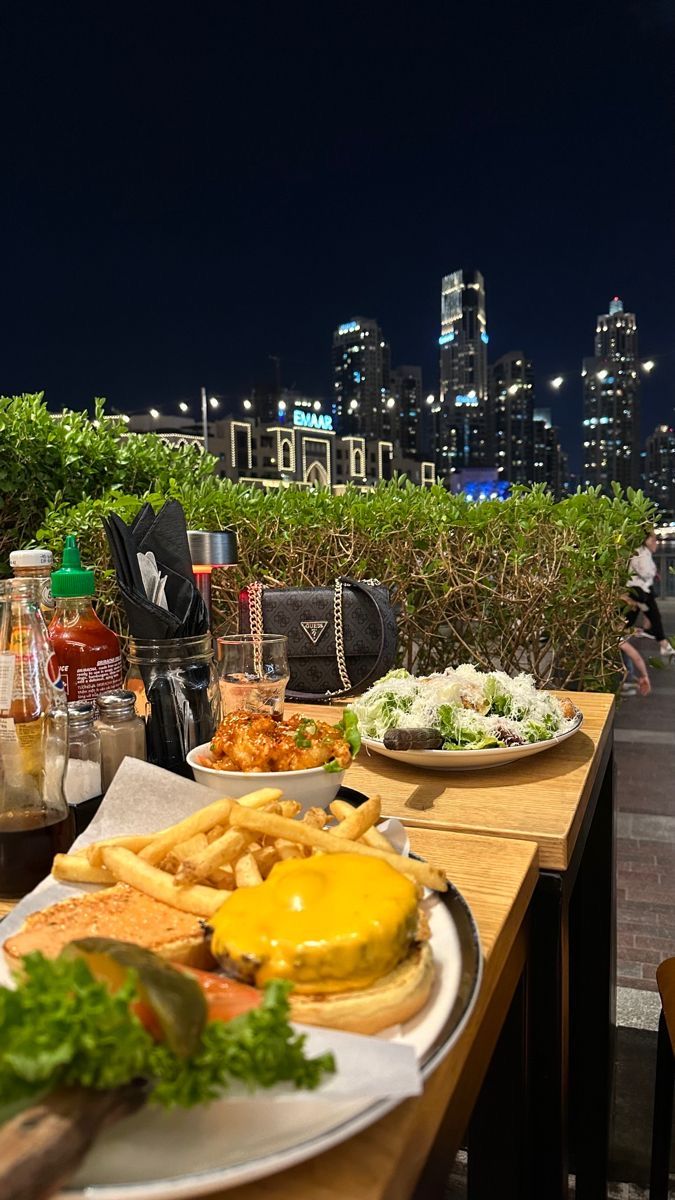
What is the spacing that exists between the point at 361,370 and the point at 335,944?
96624 mm

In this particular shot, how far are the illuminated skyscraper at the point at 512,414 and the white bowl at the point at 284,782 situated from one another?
72881 mm

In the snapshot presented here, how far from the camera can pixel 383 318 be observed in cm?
8394

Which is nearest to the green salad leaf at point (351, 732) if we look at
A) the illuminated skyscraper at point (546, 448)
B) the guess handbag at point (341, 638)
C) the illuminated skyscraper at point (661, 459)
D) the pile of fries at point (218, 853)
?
the pile of fries at point (218, 853)

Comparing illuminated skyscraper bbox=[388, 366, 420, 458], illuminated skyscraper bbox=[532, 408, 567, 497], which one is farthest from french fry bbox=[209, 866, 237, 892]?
illuminated skyscraper bbox=[388, 366, 420, 458]

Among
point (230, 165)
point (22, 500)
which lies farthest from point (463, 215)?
point (22, 500)

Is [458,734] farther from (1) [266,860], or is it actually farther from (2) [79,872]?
(2) [79,872]

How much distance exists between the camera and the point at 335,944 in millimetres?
662

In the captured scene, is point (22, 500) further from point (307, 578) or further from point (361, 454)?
point (361, 454)

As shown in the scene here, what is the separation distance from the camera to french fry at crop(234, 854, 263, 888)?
0.87 metres

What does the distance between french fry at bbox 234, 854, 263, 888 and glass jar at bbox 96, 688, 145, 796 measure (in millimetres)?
444

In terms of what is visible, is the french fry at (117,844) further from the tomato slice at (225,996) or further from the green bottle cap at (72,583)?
the green bottle cap at (72,583)

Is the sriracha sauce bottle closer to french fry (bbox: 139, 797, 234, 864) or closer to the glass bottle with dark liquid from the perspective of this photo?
the glass bottle with dark liquid

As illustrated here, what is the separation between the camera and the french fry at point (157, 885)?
2.72 feet

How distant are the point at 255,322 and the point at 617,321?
1472 inches
